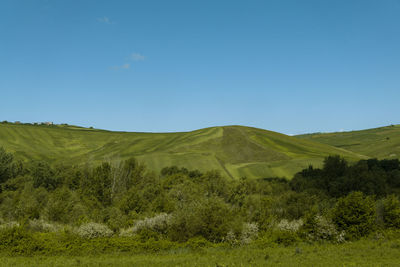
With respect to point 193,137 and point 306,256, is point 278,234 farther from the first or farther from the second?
point 193,137

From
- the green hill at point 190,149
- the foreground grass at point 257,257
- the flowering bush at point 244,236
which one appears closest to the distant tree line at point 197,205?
the flowering bush at point 244,236

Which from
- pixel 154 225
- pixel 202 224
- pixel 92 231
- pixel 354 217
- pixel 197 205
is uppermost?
pixel 197 205

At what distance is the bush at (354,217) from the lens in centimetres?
4734

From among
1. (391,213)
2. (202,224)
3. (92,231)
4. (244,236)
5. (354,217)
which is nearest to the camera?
(244,236)

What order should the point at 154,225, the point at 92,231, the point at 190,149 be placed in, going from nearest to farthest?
the point at 92,231 < the point at 154,225 < the point at 190,149

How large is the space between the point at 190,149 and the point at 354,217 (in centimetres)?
10501

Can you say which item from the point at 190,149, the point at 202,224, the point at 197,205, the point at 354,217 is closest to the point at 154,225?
the point at 197,205

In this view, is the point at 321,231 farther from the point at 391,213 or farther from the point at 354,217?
the point at 391,213

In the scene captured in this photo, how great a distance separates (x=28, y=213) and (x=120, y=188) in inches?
1191

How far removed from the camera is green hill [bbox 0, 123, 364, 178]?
121m

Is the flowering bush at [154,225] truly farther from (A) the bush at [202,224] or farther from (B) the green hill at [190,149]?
(B) the green hill at [190,149]

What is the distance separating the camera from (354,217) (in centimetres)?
4744

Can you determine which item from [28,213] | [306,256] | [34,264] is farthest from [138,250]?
[28,213]

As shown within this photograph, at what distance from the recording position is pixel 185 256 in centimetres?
3766
